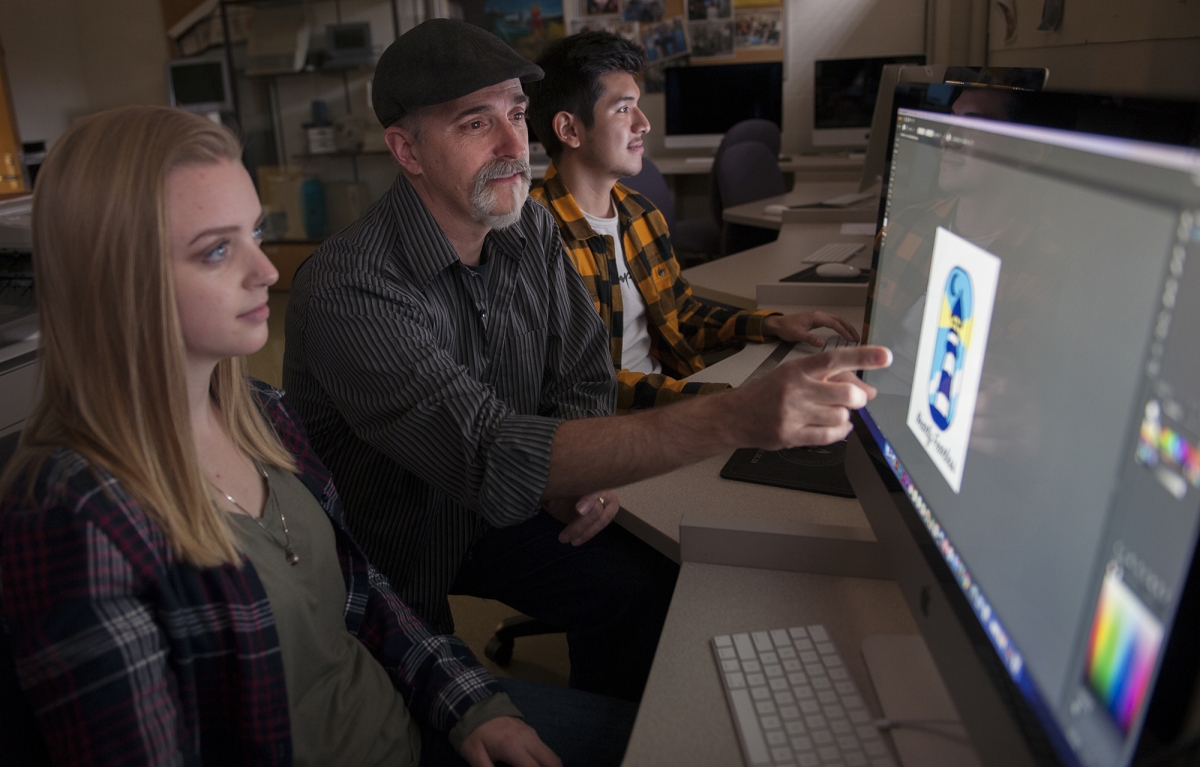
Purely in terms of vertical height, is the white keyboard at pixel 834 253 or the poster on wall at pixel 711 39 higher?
the poster on wall at pixel 711 39

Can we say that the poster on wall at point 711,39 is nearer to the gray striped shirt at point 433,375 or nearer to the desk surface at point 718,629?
the gray striped shirt at point 433,375

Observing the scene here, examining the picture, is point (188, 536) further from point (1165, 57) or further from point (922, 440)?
point (1165, 57)

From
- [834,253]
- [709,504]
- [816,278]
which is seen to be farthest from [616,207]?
[709,504]

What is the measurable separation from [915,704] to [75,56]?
23.3 ft

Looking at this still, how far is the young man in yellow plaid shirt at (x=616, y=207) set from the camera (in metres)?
1.90

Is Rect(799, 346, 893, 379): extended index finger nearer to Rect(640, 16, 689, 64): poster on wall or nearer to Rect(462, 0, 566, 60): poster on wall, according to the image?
Rect(640, 16, 689, 64): poster on wall

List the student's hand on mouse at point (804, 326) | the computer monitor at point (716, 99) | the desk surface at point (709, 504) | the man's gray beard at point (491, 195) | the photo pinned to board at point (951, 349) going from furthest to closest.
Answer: the computer monitor at point (716, 99), the student's hand on mouse at point (804, 326), the man's gray beard at point (491, 195), the desk surface at point (709, 504), the photo pinned to board at point (951, 349)

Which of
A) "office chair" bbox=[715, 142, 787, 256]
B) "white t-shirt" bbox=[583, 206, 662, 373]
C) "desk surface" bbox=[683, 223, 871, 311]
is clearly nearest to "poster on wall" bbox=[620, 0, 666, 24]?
"office chair" bbox=[715, 142, 787, 256]

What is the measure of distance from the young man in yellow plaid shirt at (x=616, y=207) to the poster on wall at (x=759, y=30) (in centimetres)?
359

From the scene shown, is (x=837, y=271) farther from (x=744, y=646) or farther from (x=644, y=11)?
(x=644, y=11)

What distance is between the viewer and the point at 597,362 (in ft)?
4.80

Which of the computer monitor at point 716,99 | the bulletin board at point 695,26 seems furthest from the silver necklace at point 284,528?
the bulletin board at point 695,26

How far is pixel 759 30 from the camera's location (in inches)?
209

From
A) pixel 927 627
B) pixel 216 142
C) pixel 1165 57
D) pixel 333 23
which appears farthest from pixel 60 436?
pixel 333 23
